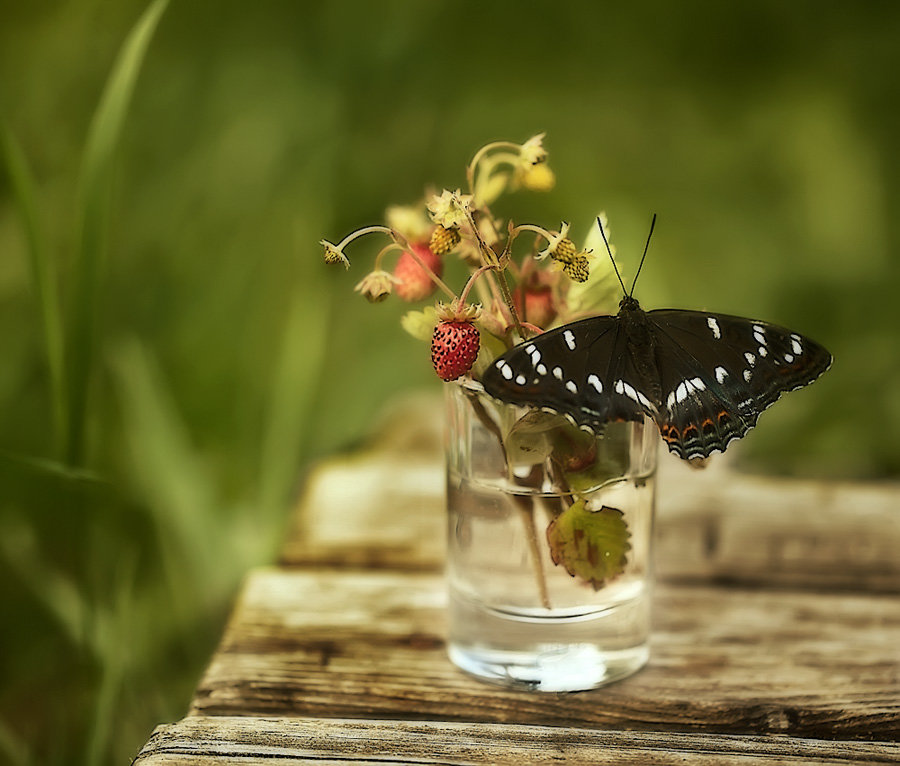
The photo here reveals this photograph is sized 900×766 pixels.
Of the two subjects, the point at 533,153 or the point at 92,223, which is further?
the point at 92,223

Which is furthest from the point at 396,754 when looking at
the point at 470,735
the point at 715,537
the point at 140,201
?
the point at 140,201

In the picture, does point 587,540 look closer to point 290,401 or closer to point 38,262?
point 38,262

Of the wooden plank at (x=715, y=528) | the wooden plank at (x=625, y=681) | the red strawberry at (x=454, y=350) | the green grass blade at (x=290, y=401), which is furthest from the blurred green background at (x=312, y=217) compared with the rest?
the red strawberry at (x=454, y=350)

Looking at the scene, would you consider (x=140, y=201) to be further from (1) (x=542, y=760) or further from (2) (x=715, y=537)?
(1) (x=542, y=760)

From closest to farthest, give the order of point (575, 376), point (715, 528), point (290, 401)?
point (575, 376), point (715, 528), point (290, 401)

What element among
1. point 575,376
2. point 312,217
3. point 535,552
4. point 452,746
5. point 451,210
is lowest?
point 452,746

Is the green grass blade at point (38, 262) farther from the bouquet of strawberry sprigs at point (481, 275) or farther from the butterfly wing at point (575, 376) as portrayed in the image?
the butterfly wing at point (575, 376)

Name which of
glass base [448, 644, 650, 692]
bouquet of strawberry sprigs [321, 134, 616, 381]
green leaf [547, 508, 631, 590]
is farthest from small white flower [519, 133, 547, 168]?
glass base [448, 644, 650, 692]

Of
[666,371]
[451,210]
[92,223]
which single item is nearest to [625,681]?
[666,371]
